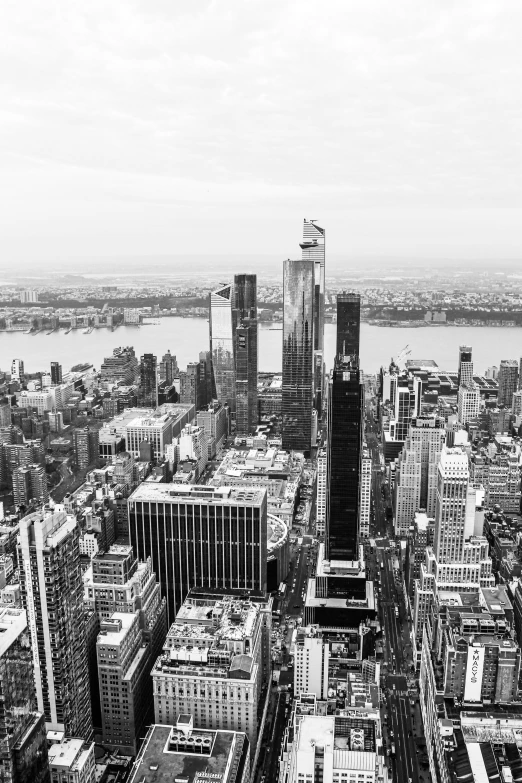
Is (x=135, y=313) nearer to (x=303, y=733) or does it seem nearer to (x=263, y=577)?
(x=263, y=577)

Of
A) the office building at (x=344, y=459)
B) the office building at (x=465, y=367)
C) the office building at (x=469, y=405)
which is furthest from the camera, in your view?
the office building at (x=465, y=367)

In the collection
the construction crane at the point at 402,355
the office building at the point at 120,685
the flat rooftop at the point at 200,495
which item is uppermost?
the construction crane at the point at 402,355

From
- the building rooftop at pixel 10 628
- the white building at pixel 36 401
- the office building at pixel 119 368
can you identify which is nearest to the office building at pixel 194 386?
the office building at pixel 119 368

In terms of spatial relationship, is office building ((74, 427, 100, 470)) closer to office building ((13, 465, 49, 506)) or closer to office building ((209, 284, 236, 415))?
office building ((13, 465, 49, 506))

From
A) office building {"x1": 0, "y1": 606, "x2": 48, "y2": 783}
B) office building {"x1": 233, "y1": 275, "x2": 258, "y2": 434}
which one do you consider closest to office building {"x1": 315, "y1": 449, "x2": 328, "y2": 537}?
office building {"x1": 233, "y1": 275, "x2": 258, "y2": 434}

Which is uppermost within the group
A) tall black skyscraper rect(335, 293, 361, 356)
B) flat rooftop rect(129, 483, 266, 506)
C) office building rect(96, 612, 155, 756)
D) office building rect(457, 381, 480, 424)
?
tall black skyscraper rect(335, 293, 361, 356)

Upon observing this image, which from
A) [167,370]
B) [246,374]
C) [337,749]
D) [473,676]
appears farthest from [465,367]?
[337,749]

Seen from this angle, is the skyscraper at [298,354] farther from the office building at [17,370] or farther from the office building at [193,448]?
the office building at [17,370]
